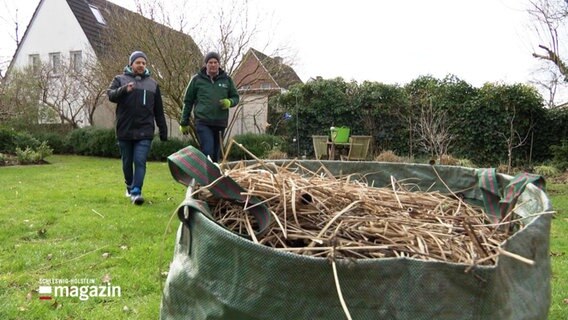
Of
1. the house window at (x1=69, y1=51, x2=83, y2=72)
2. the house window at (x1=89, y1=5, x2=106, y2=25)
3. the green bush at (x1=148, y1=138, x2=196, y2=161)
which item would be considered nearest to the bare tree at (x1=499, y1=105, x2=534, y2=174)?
the green bush at (x1=148, y1=138, x2=196, y2=161)

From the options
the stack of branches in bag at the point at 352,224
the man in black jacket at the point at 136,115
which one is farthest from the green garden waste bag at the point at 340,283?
the man in black jacket at the point at 136,115

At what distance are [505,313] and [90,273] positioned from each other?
96.7 inches

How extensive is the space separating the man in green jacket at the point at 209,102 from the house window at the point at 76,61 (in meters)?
13.7

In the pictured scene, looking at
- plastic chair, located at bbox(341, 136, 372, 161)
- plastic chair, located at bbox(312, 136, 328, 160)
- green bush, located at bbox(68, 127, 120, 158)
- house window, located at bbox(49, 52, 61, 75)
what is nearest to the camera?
plastic chair, located at bbox(341, 136, 372, 161)

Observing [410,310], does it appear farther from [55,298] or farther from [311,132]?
[311,132]

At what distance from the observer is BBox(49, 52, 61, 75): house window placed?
55.7ft

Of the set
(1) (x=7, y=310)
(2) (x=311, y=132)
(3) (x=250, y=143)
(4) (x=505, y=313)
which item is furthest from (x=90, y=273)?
(3) (x=250, y=143)

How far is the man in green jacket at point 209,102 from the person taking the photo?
15.3 feet

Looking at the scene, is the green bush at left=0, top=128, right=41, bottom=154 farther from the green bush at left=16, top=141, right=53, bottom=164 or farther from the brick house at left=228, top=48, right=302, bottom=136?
the brick house at left=228, top=48, right=302, bottom=136

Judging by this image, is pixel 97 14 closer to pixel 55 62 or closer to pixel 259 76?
pixel 55 62

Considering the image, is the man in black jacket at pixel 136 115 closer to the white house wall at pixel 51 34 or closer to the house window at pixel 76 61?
the house window at pixel 76 61

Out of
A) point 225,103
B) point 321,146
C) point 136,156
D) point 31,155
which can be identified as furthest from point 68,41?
point 225,103

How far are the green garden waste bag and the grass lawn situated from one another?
229 mm

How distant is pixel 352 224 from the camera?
3.35 ft
